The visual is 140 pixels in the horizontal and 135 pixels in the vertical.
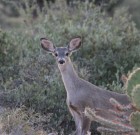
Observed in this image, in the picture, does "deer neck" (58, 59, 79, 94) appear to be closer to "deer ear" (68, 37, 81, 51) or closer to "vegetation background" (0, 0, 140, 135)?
"deer ear" (68, 37, 81, 51)

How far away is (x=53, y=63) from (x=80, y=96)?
2.13 meters

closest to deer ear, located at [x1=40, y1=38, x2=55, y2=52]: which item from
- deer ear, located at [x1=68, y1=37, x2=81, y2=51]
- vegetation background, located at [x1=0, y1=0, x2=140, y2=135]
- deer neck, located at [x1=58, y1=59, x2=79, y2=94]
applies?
deer ear, located at [x1=68, y1=37, x2=81, y2=51]

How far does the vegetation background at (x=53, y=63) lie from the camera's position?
9.83 meters

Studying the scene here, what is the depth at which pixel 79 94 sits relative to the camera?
9.70 m

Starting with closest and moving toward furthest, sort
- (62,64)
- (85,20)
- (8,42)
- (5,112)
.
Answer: (5,112), (62,64), (8,42), (85,20)

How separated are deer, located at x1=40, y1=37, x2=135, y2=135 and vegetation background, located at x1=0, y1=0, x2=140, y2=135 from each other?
16.3 inches

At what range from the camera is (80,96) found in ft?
31.7

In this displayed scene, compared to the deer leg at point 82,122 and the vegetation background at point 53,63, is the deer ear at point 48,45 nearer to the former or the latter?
the vegetation background at point 53,63

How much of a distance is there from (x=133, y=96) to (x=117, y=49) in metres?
5.38

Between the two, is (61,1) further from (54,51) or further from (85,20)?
(54,51)

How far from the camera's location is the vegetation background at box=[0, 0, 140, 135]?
9.83m

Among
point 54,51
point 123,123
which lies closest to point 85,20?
point 54,51

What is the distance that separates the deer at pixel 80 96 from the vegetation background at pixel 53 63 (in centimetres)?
41

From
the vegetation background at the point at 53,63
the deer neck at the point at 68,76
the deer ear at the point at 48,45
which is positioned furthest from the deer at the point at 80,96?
the vegetation background at the point at 53,63
